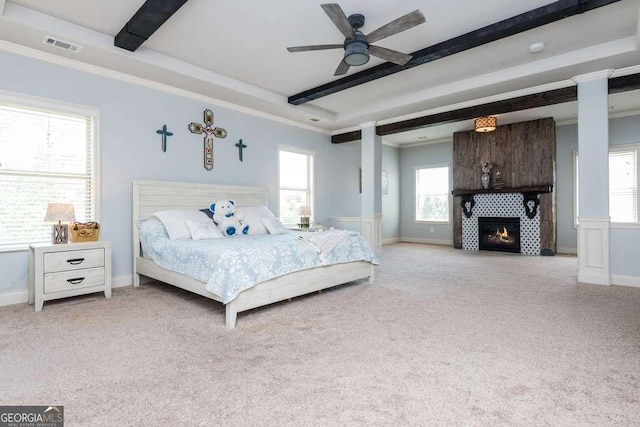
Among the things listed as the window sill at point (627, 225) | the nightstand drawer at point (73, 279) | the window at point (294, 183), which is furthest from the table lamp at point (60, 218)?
the window sill at point (627, 225)

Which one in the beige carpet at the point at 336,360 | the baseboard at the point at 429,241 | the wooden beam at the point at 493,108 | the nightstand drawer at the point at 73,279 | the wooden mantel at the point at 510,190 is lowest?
the beige carpet at the point at 336,360

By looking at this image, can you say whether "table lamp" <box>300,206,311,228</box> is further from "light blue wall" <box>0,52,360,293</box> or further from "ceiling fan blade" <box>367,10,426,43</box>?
"ceiling fan blade" <box>367,10,426,43</box>

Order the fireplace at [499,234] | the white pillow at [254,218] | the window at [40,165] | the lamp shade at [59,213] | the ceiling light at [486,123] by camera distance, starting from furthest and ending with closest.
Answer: the fireplace at [499,234] → the ceiling light at [486,123] → the white pillow at [254,218] → the window at [40,165] → the lamp shade at [59,213]

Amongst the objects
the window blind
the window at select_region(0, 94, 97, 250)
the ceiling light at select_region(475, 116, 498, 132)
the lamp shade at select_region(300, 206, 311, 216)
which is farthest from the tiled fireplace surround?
the window at select_region(0, 94, 97, 250)

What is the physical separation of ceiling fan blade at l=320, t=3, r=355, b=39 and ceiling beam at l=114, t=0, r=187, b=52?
116 cm

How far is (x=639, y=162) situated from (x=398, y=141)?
15.1 ft

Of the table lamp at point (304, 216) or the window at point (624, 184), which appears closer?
the table lamp at point (304, 216)

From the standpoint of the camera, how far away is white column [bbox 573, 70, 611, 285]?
4.05 meters

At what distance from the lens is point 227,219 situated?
14.0 feet

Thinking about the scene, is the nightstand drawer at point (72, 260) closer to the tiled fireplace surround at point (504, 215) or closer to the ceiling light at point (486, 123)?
the ceiling light at point (486, 123)

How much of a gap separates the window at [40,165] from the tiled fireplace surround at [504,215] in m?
7.06

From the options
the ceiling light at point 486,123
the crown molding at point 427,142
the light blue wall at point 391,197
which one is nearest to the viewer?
the ceiling light at point 486,123

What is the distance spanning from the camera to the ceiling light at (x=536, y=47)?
3.64 metres

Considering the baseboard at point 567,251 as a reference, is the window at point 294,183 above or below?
above
